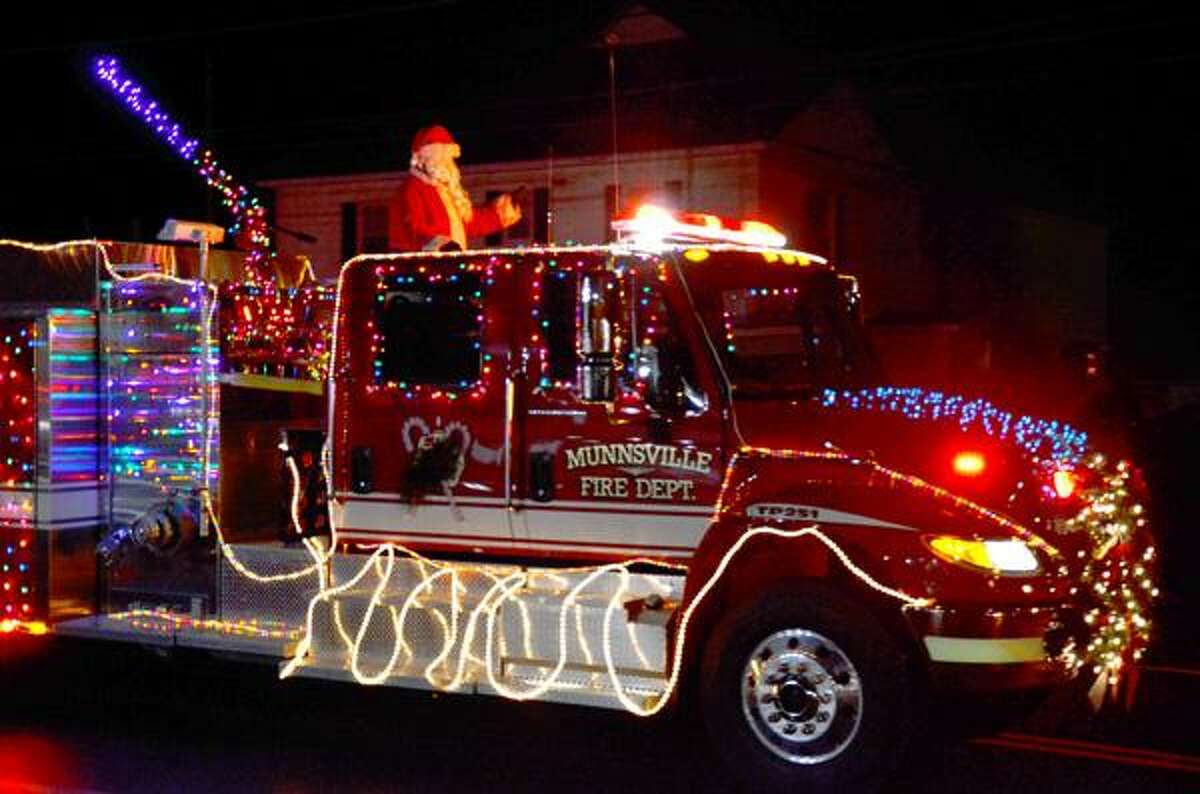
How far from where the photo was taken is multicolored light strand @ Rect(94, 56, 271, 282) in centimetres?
929

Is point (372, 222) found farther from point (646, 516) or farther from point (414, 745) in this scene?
point (646, 516)

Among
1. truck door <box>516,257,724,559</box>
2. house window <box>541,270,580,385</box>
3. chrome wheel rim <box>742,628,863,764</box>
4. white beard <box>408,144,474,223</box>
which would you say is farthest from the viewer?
white beard <box>408,144,474,223</box>

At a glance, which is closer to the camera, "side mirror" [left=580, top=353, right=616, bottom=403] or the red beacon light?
"side mirror" [left=580, top=353, right=616, bottom=403]

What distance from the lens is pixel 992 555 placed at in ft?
20.6

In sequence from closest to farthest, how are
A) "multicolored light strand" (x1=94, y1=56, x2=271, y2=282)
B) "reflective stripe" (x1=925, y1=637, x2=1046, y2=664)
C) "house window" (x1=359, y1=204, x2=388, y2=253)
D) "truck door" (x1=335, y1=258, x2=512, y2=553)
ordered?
"reflective stripe" (x1=925, y1=637, x2=1046, y2=664) < "truck door" (x1=335, y1=258, x2=512, y2=553) < "multicolored light strand" (x1=94, y1=56, x2=271, y2=282) < "house window" (x1=359, y1=204, x2=388, y2=253)

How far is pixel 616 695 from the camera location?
7012mm

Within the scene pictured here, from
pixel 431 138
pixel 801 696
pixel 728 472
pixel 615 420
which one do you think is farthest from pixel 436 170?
pixel 801 696

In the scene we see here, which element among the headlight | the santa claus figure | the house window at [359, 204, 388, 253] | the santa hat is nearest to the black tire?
the headlight

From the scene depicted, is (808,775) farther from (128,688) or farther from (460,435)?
(128,688)

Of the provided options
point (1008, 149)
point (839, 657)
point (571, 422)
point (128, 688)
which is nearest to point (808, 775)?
point (839, 657)

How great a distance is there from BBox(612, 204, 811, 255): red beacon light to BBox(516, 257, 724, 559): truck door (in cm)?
19

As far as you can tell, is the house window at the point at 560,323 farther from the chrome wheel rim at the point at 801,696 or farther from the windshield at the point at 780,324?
the chrome wheel rim at the point at 801,696

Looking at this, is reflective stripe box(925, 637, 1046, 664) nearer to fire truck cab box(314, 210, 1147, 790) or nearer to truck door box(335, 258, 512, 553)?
fire truck cab box(314, 210, 1147, 790)

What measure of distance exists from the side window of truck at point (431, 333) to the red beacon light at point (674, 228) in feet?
3.05
